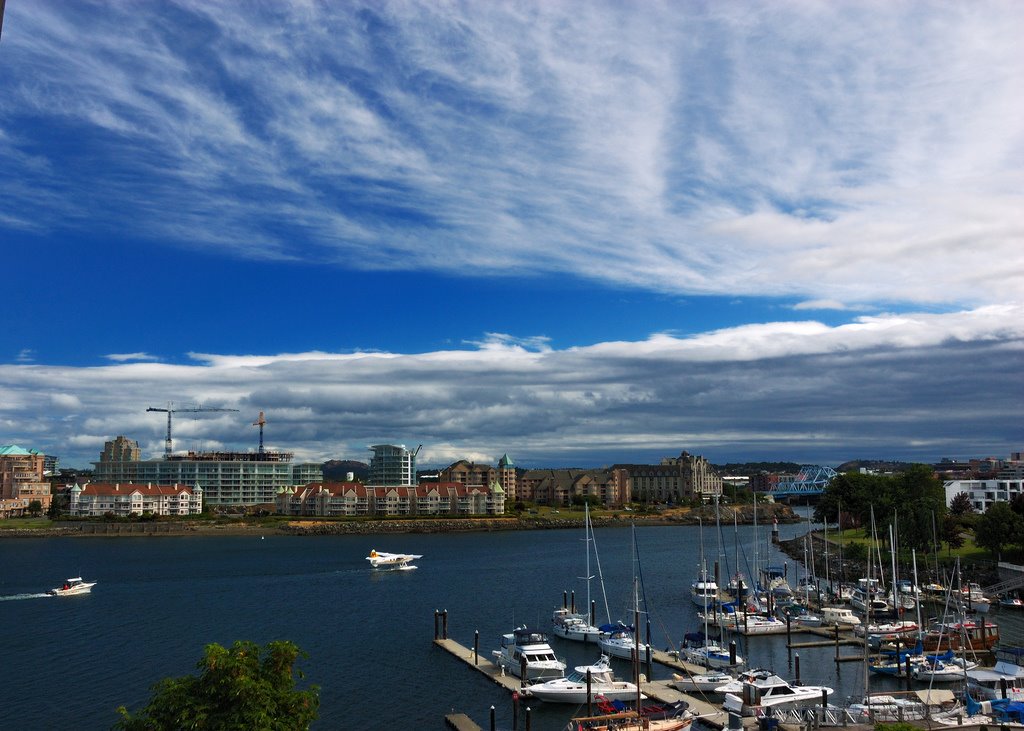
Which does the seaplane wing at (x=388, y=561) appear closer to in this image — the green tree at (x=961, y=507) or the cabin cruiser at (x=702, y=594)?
the cabin cruiser at (x=702, y=594)

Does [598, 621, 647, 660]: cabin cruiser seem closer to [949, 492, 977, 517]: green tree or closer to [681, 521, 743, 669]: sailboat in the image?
[681, 521, 743, 669]: sailboat

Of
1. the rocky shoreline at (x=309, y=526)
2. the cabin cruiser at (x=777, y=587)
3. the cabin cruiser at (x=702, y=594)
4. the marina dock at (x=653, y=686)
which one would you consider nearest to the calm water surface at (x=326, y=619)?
the marina dock at (x=653, y=686)

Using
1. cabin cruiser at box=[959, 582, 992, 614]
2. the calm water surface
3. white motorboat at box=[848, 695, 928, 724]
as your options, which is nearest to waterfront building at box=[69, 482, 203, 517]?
the calm water surface

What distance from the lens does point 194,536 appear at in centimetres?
13912

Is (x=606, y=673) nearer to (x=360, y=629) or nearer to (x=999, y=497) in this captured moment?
(x=360, y=629)

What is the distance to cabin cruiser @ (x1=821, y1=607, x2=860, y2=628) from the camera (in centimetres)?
5338

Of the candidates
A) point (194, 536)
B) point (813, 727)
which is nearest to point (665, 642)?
point (813, 727)

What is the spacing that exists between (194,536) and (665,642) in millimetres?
110269

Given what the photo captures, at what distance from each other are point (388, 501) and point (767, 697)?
14125 centimetres

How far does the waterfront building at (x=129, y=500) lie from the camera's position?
160 metres

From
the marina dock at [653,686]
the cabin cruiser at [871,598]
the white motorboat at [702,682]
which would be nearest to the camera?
the marina dock at [653,686]

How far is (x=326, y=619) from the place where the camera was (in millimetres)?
59469

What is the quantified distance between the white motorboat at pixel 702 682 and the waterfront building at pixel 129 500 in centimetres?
14413

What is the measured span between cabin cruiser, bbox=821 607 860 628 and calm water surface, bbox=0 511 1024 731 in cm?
505
